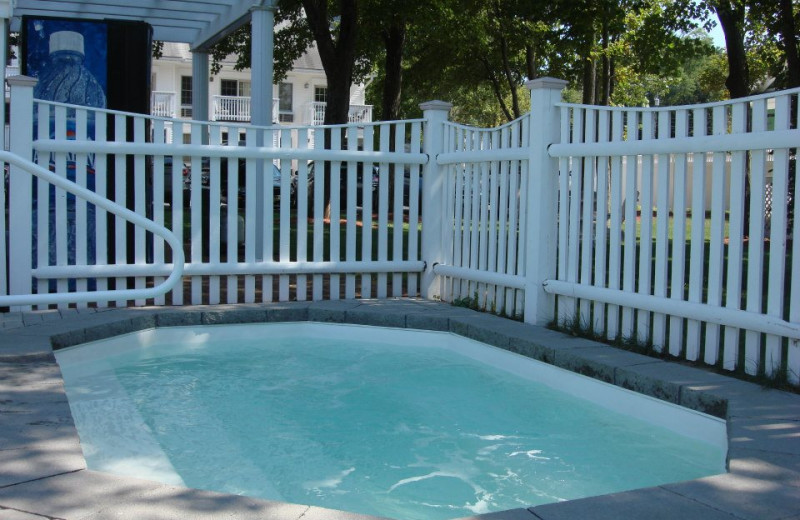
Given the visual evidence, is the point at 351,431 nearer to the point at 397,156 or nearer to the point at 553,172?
the point at 553,172

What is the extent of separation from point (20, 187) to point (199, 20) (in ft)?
24.6

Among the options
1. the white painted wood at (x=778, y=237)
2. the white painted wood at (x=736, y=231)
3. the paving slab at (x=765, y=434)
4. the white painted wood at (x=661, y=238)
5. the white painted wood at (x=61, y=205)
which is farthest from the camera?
the white painted wood at (x=61, y=205)

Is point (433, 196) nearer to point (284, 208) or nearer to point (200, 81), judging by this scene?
point (284, 208)

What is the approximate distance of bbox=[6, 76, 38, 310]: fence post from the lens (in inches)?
262

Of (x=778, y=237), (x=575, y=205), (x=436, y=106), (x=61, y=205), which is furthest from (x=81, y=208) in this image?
(x=778, y=237)

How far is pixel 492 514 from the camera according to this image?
2664 mm

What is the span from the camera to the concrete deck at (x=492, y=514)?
268 centimetres

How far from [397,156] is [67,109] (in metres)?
3.07

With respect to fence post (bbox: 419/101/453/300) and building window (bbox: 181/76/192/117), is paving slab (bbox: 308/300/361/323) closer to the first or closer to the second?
fence post (bbox: 419/101/453/300)

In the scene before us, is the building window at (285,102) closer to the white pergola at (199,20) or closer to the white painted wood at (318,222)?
the white pergola at (199,20)

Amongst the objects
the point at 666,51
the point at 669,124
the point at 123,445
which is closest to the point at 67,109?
the point at 123,445

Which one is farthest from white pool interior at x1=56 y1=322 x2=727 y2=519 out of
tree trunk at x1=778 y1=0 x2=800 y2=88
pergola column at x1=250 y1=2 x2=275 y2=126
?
tree trunk at x1=778 y1=0 x2=800 y2=88

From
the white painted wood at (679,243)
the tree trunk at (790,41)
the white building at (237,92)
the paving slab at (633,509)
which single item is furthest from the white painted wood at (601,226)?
the white building at (237,92)

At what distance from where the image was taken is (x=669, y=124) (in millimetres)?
5164
